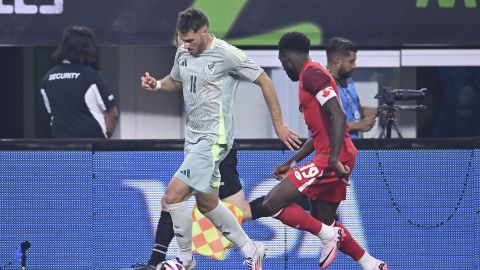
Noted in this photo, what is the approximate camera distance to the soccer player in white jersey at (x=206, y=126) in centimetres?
923

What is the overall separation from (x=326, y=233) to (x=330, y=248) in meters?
0.12

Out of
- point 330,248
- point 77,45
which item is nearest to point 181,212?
point 330,248

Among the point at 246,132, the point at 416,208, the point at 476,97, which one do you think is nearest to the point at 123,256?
the point at 416,208

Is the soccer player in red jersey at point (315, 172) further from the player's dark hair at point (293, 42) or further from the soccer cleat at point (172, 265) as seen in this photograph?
the soccer cleat at point (172, 265)

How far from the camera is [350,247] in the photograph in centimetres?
970

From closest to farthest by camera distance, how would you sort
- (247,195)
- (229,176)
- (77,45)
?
(229,176), (247,195), (77,45)

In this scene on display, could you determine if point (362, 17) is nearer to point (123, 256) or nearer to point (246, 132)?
point (246, 132)

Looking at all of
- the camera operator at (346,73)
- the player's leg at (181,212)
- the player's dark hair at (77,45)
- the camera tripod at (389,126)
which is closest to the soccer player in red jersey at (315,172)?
the player's leg at (181,212)

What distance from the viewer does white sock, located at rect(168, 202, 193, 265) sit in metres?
9.24

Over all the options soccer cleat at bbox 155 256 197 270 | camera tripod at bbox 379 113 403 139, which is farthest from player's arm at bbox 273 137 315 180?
camera tripod at bbox 379 113 403 139

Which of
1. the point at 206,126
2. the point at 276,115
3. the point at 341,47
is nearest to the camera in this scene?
the point at 206,126

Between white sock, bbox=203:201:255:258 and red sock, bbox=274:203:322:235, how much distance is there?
324 mm

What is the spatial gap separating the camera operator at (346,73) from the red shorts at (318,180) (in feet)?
4.99

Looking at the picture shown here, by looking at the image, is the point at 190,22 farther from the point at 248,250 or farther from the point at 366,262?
the point at 366,262
